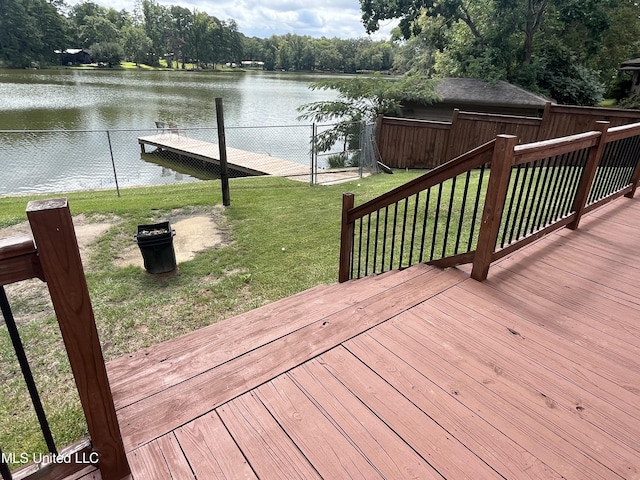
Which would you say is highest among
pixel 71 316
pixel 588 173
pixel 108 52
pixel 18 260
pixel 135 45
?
pixel 135 45

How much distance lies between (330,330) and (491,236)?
1374 millimetres

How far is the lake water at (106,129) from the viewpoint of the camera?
10914mm

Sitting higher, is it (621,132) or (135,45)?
(135,45)

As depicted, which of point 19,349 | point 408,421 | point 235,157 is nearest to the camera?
point 19,349

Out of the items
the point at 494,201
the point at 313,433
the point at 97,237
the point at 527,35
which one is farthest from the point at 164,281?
the point at 527,35

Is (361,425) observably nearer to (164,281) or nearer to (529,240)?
(529,240)

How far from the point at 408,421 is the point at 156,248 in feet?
11.6

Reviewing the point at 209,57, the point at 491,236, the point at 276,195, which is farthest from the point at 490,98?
the point at 209,57

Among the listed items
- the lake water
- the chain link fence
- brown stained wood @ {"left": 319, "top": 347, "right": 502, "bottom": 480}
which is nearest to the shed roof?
the chain link fence

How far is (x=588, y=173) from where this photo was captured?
353 cm

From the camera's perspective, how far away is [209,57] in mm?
75312

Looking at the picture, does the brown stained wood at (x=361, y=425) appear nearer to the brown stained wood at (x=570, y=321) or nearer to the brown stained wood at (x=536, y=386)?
the brown stained wood at (x=536, y=386)

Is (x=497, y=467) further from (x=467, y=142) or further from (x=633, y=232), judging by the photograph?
(x=467, y=142)

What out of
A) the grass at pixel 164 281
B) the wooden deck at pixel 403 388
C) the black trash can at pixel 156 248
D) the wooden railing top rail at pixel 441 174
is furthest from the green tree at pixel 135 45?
the wooden deck at pixel 403 388
